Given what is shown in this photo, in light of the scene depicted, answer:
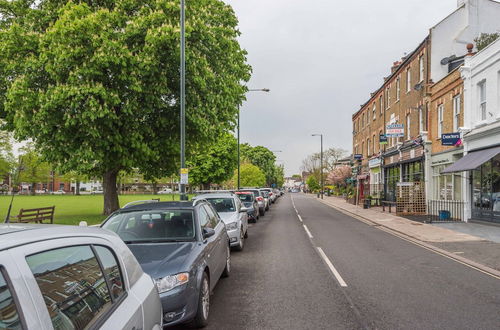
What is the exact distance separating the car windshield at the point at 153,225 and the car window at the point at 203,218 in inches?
7.4

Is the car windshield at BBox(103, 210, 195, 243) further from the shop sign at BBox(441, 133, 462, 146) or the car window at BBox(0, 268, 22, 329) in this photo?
the shop sign at BBox(441, 133, 462, 146)

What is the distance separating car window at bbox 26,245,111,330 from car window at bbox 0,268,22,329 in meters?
0.18

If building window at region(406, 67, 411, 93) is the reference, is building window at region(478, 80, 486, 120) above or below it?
below

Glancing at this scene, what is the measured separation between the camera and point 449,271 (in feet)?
26.7

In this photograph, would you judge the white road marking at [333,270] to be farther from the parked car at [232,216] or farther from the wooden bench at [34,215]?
the wooden bench at [34,215]

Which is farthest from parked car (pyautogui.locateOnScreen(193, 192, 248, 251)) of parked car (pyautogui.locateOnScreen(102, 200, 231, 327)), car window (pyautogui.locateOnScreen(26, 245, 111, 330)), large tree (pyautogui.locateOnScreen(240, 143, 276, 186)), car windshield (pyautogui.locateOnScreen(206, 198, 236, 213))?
large tree (pyautogui.locateOnScreen(240, 143, 276, 186))

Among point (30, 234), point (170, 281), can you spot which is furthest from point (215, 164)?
point (30, 234)

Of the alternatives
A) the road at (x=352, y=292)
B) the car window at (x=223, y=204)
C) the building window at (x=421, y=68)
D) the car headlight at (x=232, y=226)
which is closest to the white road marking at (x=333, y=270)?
the road at (x=352, y=292)

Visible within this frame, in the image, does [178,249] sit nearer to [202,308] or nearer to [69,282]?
[202,308]

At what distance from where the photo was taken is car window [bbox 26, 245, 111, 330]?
1.92m

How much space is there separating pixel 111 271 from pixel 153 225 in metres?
3.52

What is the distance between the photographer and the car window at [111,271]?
8.37 ft

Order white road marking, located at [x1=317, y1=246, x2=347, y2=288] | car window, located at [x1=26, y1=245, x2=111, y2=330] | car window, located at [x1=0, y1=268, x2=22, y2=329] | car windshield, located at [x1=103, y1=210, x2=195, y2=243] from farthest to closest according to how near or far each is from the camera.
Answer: white road marking, located at [x1=317, y1=246, x2=347, y2=288] < car windshield, located at [x1=103, y1=210, x2=195, y2=243] < car window, located at [x1=26, y1=245, x2=111, y2=330] < car window, located at [x1=0, y1=268, x2=22, y2=329]

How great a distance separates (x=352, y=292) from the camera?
6.38 metres
